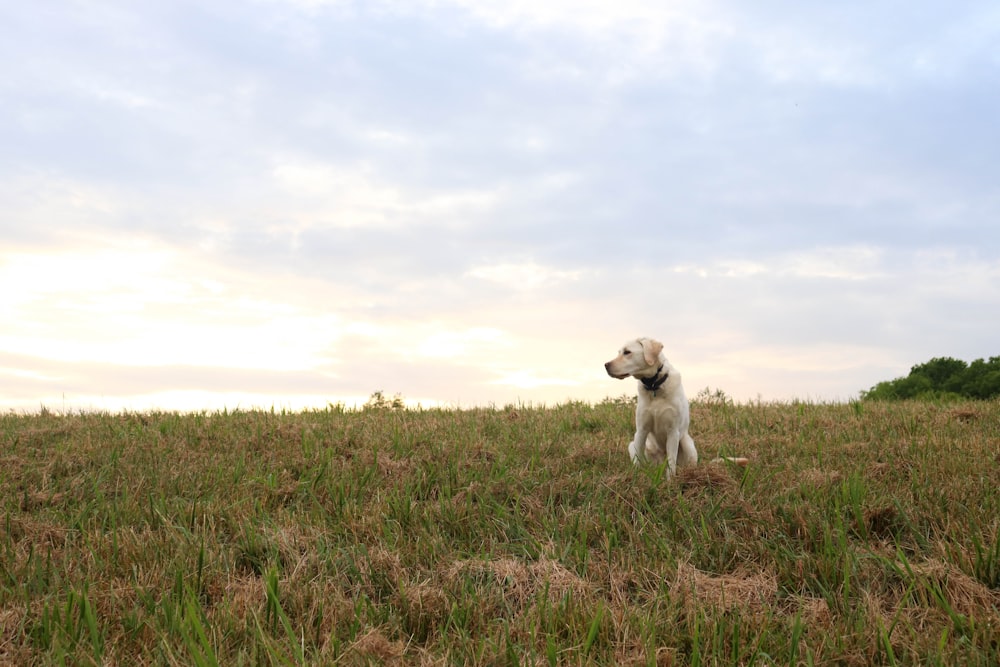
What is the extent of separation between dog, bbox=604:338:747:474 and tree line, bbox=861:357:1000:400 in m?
15.7

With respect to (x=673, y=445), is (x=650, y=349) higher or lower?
higher

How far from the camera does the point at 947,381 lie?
895 inches

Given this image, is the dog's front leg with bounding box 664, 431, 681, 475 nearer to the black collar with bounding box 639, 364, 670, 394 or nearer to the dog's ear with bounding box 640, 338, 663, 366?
the black collar with bounding box 639, 364, 670, 394

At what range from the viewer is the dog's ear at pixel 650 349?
24.4 feet

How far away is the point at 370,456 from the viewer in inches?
325

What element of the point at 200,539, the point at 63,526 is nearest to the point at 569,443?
the point at 200,539

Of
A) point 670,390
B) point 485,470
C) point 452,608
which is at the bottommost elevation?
point 452,608

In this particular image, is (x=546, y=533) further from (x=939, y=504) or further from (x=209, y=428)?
(x=209, y=428)

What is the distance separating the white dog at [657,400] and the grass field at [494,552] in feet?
1.51

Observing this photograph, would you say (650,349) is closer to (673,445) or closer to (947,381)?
Answer: (673,445)

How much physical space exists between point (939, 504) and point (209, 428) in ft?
28.1

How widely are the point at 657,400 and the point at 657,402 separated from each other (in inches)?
0.8

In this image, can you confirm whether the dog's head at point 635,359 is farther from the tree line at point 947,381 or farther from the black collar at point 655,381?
the tree line at point 947,381

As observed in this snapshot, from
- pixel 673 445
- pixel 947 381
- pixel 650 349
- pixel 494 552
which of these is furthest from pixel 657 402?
pixel 947 381
